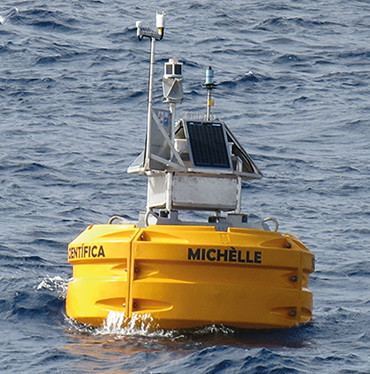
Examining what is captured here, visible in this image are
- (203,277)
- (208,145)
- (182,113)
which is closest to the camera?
(203,277)

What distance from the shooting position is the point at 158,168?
13133 millimetres

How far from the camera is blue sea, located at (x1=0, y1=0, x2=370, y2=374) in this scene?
12203mm

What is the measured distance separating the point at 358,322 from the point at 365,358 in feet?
7.01

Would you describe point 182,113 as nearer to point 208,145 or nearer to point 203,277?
point 208,145

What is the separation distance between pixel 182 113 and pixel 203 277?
19.6ft

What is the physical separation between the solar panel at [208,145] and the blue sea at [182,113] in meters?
2.10

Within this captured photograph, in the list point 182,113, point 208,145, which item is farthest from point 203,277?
point 182,113

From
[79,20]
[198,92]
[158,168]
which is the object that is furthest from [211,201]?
[79,20]

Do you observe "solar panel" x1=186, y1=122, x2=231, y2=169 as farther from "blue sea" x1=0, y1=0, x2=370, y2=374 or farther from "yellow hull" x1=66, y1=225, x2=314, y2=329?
"blue sea" x1=0, y1=0, x2=370, y2=374

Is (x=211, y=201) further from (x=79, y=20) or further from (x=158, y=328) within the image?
(x=79, y=20)

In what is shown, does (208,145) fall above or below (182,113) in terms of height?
below

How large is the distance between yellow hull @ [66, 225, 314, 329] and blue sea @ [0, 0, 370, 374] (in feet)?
0.79

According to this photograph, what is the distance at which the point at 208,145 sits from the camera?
1345 cm

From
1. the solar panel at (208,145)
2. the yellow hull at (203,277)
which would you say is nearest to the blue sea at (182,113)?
the yellow hull at (203,277)
